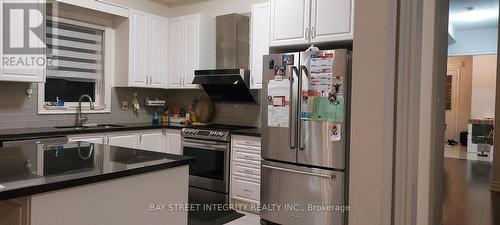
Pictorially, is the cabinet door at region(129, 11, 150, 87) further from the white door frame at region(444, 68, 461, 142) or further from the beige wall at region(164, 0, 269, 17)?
the white door frame at region(444, 68, 461, 142)

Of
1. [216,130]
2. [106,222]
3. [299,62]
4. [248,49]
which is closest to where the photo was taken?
[106,222]

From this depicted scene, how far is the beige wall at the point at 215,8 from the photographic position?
4508 mm

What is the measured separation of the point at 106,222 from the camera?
1.52 metres

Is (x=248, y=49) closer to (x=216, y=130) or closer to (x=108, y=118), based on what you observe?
(x=216, y=130)

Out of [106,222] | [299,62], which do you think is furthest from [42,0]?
[106,222]

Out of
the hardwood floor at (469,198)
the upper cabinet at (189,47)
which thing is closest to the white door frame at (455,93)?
the hardwood floor at (469,198)

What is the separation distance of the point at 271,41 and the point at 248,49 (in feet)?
2.61

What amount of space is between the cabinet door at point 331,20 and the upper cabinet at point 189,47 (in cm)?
173

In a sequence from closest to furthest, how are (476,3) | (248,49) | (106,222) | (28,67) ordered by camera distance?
(106,222) < (28,67) < (248,49) < (476,3)

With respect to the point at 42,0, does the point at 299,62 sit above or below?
below
